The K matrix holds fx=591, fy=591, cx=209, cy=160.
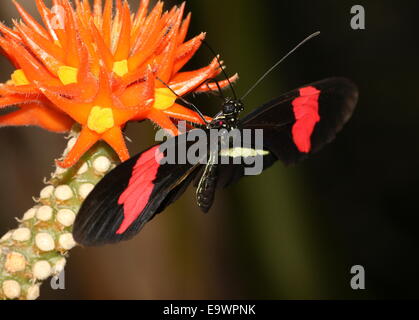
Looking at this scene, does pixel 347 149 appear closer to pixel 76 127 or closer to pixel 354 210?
pixel 354 210

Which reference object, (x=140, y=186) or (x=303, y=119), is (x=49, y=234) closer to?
(x=140, y=186)

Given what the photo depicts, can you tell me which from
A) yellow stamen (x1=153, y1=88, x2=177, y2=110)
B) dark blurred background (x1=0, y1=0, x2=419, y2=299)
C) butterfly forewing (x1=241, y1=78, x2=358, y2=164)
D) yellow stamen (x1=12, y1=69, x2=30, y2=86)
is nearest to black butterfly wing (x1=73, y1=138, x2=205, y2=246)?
yellow stamen (x1=153, y1=88, x2=177, y2=110)

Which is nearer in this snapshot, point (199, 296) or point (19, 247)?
point (19, 247)

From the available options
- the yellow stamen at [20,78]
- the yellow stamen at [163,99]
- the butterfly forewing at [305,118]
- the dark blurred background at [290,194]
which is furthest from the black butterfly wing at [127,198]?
the dark blurred background at [290,194]

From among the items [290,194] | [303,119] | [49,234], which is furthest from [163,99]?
[290,194]

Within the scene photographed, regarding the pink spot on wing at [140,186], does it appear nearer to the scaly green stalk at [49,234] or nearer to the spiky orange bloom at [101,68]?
the spiky orange bloom at [101,68]

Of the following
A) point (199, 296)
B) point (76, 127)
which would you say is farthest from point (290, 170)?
point (76, 127)

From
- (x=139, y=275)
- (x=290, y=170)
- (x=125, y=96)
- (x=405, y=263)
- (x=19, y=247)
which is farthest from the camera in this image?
(x=405, y=263)

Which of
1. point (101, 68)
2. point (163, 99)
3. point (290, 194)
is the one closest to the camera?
point (101, 68)
